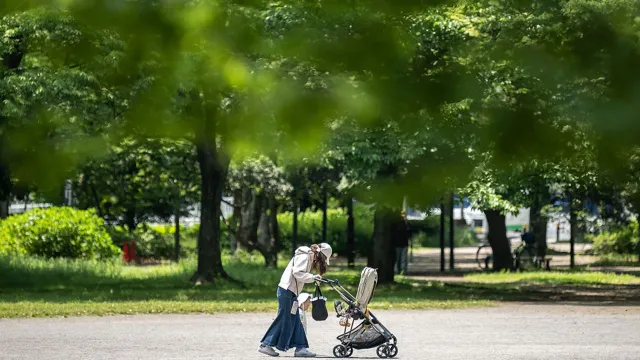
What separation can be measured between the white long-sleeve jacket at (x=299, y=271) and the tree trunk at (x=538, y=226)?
50.7 feet

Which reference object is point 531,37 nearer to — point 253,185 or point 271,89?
point 271,89

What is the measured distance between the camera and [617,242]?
33.7 meters

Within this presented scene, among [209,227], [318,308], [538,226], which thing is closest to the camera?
[318,308]

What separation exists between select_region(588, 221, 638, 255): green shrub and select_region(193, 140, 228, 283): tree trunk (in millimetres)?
13465

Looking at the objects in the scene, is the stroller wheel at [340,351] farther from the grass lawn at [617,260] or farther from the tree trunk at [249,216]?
the grass lawn at [617,260]

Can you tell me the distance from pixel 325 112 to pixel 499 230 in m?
25.9

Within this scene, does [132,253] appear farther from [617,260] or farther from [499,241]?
[617,260]

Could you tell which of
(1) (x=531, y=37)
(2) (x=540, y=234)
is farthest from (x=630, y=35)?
(2) (x=540, y=234)

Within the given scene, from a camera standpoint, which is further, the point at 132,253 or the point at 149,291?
the point at 132,253

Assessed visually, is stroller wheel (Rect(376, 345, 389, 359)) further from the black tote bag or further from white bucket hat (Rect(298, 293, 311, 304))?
white bucket hat (Rect(298, 293, 311, 304))

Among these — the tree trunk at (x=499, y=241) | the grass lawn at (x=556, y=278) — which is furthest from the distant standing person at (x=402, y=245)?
the tree trunk at (x=499, y=241)

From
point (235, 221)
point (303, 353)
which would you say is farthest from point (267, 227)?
point (303, 353)

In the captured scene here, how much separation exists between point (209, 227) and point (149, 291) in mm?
2255

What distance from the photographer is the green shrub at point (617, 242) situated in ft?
108
